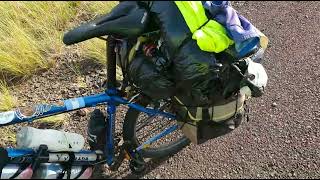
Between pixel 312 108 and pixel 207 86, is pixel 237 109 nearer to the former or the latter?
pixel 207 86

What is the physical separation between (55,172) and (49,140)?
0.71 ft

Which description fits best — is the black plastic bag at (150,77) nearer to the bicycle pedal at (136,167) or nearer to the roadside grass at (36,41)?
the bicycle pedal at (136,167)

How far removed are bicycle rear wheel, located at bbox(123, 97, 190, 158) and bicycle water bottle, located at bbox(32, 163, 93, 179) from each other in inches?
14.7

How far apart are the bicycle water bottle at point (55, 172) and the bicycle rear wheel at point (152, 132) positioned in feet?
1.23

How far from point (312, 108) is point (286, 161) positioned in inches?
26.4

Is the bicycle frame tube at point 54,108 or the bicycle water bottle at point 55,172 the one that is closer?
the bicycle frame tube at point 54,108

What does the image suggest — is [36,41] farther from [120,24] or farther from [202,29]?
[202,29]

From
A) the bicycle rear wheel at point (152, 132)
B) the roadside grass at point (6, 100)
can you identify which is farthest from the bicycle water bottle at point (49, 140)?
the roadside grass at point (6, 100)

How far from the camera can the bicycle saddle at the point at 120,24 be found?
2697mm

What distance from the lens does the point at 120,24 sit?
270 cm

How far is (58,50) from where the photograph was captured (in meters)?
4.71

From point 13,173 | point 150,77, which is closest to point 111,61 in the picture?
point 150,77

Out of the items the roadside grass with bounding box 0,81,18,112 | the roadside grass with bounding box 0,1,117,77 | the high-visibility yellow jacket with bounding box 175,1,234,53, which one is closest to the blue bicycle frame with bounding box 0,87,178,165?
the high-visibility yellow jacket with bounding box 175,1,234,53

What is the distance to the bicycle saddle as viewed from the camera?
8.85ft
